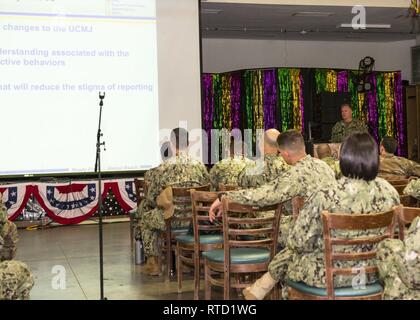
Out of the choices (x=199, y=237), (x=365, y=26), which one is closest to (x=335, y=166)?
(x=199, y=237)

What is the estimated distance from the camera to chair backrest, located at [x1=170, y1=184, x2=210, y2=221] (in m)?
5.05

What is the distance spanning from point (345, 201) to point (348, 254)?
25 cm

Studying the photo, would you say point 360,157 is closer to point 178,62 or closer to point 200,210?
point 200,210

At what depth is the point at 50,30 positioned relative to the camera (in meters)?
7.92

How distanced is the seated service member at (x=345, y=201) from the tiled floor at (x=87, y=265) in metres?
1.91

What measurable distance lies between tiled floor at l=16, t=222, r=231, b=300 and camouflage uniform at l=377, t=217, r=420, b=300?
2.49 metres

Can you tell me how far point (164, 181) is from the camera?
5512 mm

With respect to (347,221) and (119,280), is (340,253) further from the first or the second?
(119,280)

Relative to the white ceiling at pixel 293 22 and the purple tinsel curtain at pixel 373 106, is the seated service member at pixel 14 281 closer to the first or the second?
the white ceiling at pixel 293 22

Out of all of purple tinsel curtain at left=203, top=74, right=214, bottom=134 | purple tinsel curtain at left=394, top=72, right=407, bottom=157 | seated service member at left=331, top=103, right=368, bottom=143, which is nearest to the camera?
seated service member at left=331, top=103, right=368, bottom=143

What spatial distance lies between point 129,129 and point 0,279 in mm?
5376

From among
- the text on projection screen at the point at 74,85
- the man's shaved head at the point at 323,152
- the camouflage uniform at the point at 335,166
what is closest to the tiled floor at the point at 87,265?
the text on projection screen at the point at 74,85

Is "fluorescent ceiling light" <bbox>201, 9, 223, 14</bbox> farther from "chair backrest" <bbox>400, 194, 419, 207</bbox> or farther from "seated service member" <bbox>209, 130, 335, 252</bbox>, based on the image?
"seated service member" <bbox>209, 130, 335, 252</bbox>

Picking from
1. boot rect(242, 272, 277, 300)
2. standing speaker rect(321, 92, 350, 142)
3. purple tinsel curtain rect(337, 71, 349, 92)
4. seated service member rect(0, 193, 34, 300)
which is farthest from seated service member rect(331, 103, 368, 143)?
seated service member rect(0, 193, 34, 300)
